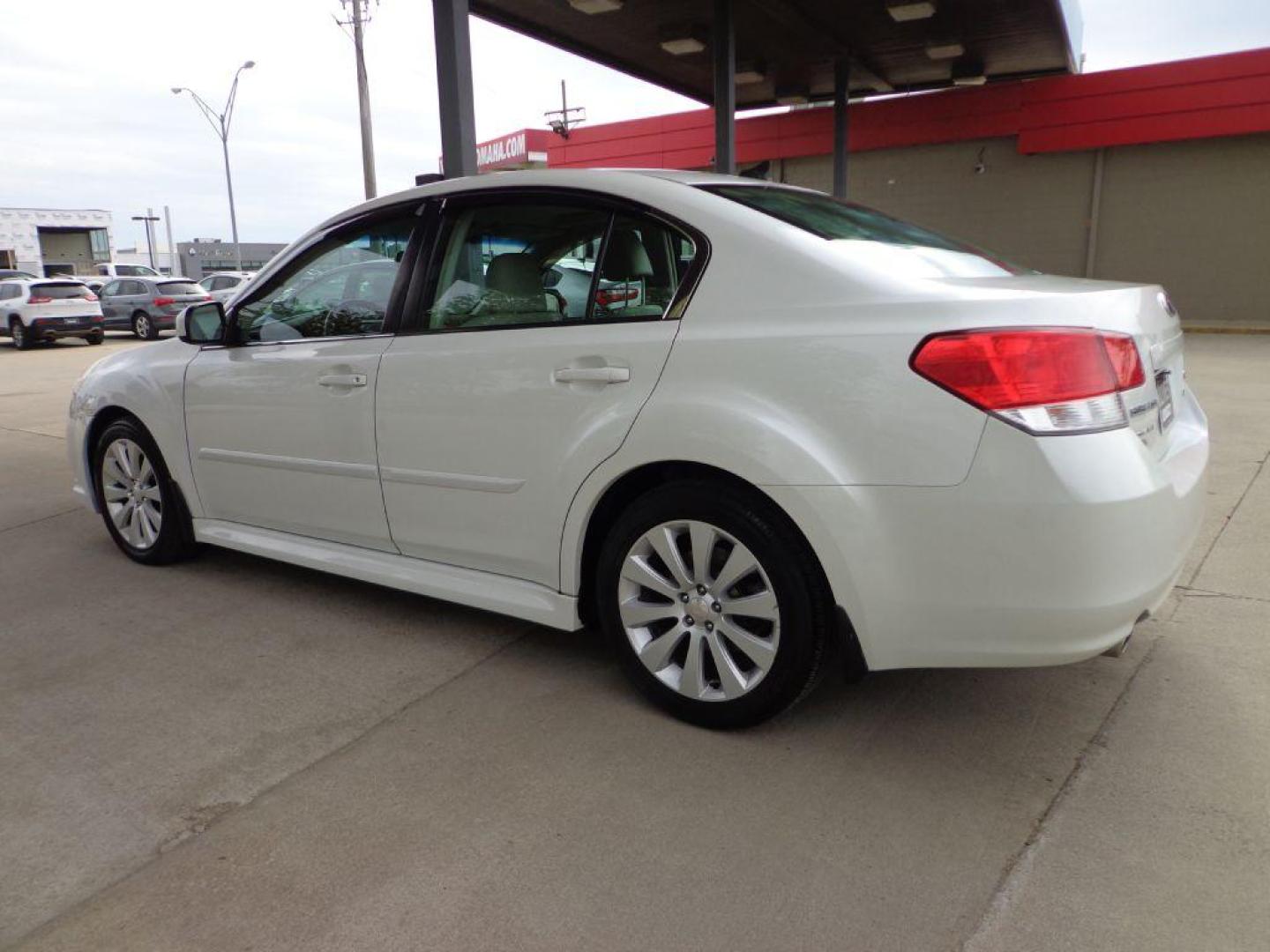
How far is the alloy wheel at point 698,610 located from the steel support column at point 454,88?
4.71 m

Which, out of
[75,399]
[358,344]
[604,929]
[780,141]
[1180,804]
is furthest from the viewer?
[780,141]

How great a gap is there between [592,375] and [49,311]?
21315mm

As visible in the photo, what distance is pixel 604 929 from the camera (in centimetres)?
200

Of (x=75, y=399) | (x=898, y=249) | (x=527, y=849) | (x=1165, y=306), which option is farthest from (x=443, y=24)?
(x=527, y=849)

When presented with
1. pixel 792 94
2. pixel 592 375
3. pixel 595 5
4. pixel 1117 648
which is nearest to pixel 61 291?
pixel 595 5

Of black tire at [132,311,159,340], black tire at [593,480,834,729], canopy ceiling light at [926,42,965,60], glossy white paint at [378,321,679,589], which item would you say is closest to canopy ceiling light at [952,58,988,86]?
canopy ceiling light at [926,42,965,60]

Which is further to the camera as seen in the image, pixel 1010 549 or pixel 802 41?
pixel 802 41

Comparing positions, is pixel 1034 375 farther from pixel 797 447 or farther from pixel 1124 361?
pixel 797 447

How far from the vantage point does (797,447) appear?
2.44m

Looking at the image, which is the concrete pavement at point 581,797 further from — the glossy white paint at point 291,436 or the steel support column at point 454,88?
the steel support column at point 454,88

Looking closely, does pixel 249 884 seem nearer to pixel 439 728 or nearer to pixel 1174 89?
pixel 439 728

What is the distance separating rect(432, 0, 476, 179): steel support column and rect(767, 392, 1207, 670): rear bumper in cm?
516

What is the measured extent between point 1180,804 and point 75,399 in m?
4.91

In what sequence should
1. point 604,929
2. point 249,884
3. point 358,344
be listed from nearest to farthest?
1. point 604,929
2. point 249,884
3. point 358,344
